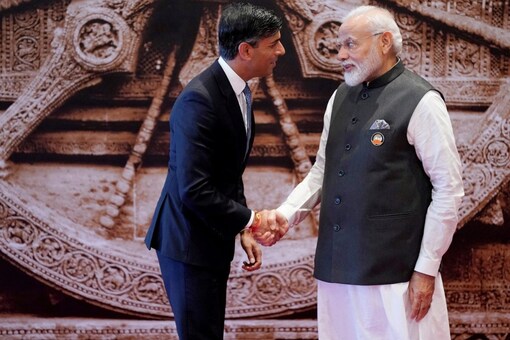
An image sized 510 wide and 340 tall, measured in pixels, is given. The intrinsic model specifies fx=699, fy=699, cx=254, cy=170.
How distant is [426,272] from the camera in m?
2.18

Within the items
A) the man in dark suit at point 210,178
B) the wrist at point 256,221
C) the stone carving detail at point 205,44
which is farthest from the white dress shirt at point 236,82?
the stone carving detail at point 205,44

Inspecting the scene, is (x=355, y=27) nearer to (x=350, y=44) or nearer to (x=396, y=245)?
(x=350, y=44)

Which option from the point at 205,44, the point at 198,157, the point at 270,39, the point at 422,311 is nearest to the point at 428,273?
the point at 422,311

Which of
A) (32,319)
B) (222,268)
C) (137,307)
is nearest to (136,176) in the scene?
(137,307)

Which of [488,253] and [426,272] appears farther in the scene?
[488,253]

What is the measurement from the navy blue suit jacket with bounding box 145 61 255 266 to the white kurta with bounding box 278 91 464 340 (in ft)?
1.40

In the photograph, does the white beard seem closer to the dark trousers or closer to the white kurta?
the white kurta

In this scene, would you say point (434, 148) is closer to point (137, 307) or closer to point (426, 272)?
point (426, 272)

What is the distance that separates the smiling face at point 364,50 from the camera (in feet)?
7.49

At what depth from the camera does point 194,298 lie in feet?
7.27

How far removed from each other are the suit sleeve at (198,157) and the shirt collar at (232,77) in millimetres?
162

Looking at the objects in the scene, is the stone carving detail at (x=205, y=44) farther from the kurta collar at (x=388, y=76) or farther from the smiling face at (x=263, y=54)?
the kurta collar at (x=388, y=76)

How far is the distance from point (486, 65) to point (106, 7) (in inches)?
75.3

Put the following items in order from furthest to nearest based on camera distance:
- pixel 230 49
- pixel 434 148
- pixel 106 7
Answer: pixel 106 7
pixel 230 49
pixel 434 148
